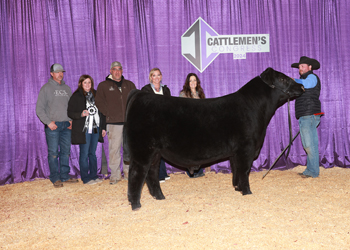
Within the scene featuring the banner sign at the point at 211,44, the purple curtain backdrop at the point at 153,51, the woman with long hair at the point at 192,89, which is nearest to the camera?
the woman with long hair at the point at 192,89

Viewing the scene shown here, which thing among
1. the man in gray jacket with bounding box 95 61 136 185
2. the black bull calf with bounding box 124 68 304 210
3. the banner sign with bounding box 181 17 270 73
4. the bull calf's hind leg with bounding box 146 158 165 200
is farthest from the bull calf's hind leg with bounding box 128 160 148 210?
the banner sign with bounding box 181 17 270 73

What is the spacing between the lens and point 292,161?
5500 millimetres

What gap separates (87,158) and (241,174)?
260 cm

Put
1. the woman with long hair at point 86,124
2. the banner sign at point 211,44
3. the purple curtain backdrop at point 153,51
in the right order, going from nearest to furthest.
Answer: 1. the woman with long hair at point 86,124
2. the purple curtain backdrop at point 153,51
3. the banner sign at point 211,44

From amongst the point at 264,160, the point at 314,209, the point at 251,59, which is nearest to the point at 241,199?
the point at 314,209

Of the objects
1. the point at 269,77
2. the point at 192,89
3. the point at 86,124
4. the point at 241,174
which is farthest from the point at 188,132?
the point at 86,124

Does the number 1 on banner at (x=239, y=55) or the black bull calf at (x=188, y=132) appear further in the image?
the number 1 on banner at (x=239, y=55)

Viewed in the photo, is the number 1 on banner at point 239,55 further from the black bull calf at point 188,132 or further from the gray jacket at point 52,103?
the gray jacket at point 52,103

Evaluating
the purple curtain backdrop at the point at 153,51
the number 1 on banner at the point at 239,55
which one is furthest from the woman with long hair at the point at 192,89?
the number 1 on banner at the point at 239,55

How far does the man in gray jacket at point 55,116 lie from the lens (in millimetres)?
4719

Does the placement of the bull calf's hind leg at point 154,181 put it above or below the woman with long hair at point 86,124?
below

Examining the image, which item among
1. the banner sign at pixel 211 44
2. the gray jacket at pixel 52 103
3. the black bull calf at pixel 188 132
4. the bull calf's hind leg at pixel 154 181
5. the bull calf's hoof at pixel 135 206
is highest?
the banner sign at pixel 211 44

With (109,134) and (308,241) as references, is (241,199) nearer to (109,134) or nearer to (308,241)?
(308,241)

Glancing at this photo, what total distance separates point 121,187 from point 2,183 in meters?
2.30
